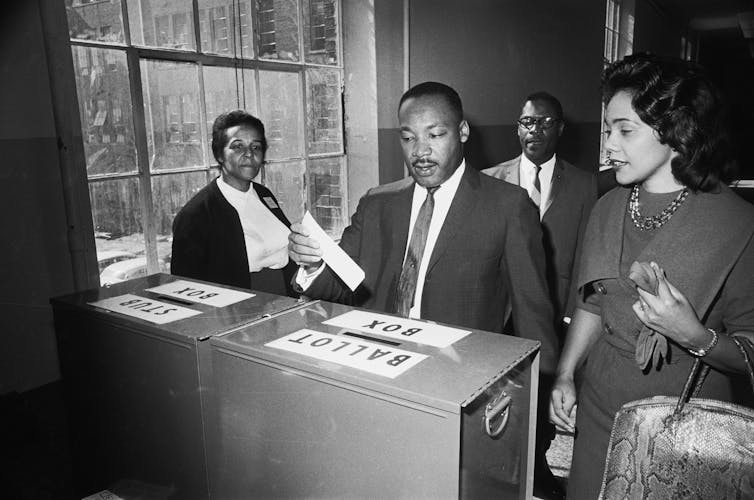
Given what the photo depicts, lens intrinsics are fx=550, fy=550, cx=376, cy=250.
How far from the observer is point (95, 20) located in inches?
123

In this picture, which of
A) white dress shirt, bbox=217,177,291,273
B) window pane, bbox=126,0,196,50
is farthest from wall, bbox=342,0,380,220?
white dress shirt, bbox=217,177,291,273

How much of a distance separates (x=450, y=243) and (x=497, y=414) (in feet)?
2.72

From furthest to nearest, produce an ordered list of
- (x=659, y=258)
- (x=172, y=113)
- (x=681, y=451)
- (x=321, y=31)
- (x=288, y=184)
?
(x=321, y=31), (x=288, y=184), (x=172, y=113), (x=659, y=258), (x=681, y=451)

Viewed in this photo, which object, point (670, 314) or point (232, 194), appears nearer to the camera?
point (670, 314)

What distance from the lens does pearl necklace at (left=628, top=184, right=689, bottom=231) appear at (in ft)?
4.16

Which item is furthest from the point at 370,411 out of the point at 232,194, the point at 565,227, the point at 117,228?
the point at 117,228

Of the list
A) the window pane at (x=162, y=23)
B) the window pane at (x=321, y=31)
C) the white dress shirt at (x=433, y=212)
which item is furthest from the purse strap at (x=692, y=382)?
the window pane at (x=321, y=31)

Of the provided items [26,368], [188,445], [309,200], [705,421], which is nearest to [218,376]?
[188,445]

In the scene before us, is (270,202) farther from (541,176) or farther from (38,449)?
(38,449)

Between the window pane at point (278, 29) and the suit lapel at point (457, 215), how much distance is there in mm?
3017

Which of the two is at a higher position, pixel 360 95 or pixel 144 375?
pixel 360 95

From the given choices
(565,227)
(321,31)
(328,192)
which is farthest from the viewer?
(328,192)

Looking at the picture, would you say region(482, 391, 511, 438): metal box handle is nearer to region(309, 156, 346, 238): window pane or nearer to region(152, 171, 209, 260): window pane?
region(152, 171, 209, 260): window pane

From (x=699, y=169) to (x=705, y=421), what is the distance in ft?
1.83
